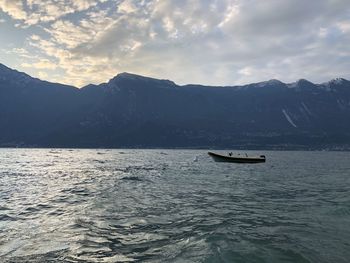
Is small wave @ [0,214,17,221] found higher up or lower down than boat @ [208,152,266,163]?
lower down

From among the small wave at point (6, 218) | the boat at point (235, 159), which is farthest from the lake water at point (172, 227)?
the boat at point (235, 159)

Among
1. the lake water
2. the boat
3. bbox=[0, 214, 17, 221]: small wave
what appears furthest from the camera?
the boat

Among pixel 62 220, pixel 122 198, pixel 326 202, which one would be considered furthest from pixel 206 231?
pixel 326 202

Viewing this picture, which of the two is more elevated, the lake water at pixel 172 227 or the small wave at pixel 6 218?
the lake water at pixel 172 227

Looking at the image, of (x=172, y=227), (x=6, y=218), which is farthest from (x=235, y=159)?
(x=6, y=218)

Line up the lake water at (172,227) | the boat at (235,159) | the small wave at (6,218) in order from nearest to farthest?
the lake water at (172,227) → the small wave at (6,218) → the boat at (235,159)

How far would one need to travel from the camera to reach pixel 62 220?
64.6 feet

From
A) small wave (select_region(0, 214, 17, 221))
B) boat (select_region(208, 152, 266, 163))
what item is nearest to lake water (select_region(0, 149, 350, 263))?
small wave (select_region(0, 214, 17, 221))

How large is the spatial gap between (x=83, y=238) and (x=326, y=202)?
2033 cm

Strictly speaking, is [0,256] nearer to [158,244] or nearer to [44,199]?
[158,244]

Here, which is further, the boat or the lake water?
the boat

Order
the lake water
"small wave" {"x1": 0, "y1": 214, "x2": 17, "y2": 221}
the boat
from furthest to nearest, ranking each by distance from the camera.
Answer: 1. the boat
2. "small wave" {"x1": 0, "y1": 214, "x2": 17, "y2": 221}
3. the lake water

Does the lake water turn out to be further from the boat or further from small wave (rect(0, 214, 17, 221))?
the boat

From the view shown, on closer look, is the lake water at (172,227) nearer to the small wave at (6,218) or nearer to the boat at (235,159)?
the small wave at (6,218)
